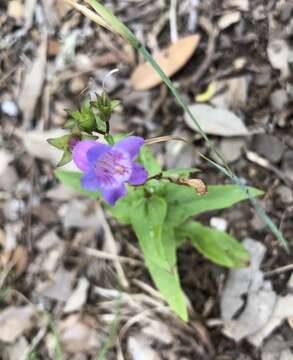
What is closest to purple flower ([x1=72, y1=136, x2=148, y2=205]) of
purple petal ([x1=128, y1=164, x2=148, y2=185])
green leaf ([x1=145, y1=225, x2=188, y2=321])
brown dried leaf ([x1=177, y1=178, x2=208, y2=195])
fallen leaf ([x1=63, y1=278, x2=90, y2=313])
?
purple petal ([x1=128, y1=164, x2=148, y2=185])

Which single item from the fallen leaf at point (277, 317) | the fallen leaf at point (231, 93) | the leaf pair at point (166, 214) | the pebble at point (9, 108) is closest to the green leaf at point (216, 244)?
the leaf pair at point (166, 214)

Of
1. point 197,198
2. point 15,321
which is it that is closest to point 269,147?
point 197,198

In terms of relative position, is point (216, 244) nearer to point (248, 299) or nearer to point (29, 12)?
point (248, 299)

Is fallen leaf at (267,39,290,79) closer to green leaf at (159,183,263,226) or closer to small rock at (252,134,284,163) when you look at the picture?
small rock at (252,134,284,163)

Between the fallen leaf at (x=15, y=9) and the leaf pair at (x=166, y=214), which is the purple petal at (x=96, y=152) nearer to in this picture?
the leaf pair at (x=166, y=214)

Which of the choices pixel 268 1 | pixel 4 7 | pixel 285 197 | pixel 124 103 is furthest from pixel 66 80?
pixel 285 197

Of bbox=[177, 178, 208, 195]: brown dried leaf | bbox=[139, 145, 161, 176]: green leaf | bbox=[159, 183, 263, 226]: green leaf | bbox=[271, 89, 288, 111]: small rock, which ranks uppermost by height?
bbox=[177, 178, 208, 195]: brown dried leaf

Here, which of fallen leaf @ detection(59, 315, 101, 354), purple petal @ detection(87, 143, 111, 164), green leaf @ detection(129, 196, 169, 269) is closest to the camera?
purple petal @ detection(87, 143, 111, 164)
